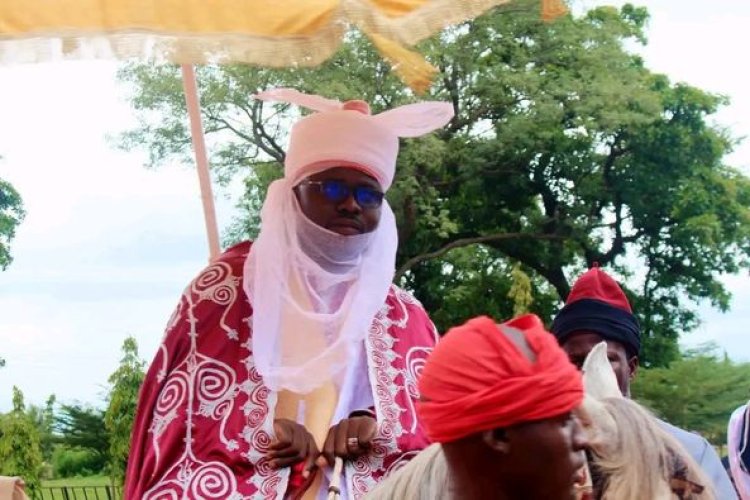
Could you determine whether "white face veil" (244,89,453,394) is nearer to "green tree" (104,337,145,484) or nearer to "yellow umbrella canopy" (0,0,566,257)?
"yellow umbrella canopy" (0,0,566,257)

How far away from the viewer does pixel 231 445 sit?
3.91 m

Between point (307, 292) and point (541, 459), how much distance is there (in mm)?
2263

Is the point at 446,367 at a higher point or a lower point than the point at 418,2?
lower

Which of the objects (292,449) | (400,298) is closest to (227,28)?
(400,298)

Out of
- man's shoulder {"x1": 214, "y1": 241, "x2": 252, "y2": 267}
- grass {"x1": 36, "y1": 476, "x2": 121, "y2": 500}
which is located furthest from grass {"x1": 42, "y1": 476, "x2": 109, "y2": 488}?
man's shoulder {"x1": 214, "y1": 241, "x2": 252, "y2": 267}

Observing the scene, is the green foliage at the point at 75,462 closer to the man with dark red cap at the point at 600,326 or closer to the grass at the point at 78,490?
the grass at the point at 78,490

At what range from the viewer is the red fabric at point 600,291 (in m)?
4.23

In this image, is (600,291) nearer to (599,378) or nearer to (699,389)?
(599,378)

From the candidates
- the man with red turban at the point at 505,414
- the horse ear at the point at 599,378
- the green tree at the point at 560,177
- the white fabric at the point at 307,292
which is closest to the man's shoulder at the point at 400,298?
the white fabric at the point at 307,292

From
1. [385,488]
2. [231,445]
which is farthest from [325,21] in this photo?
[385,488]

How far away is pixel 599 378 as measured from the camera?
2646 millimetres

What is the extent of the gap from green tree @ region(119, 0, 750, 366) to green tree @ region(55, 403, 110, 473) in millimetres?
4261

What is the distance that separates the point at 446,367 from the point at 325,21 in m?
2.15

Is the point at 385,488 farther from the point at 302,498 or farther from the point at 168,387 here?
the point at 168,387
